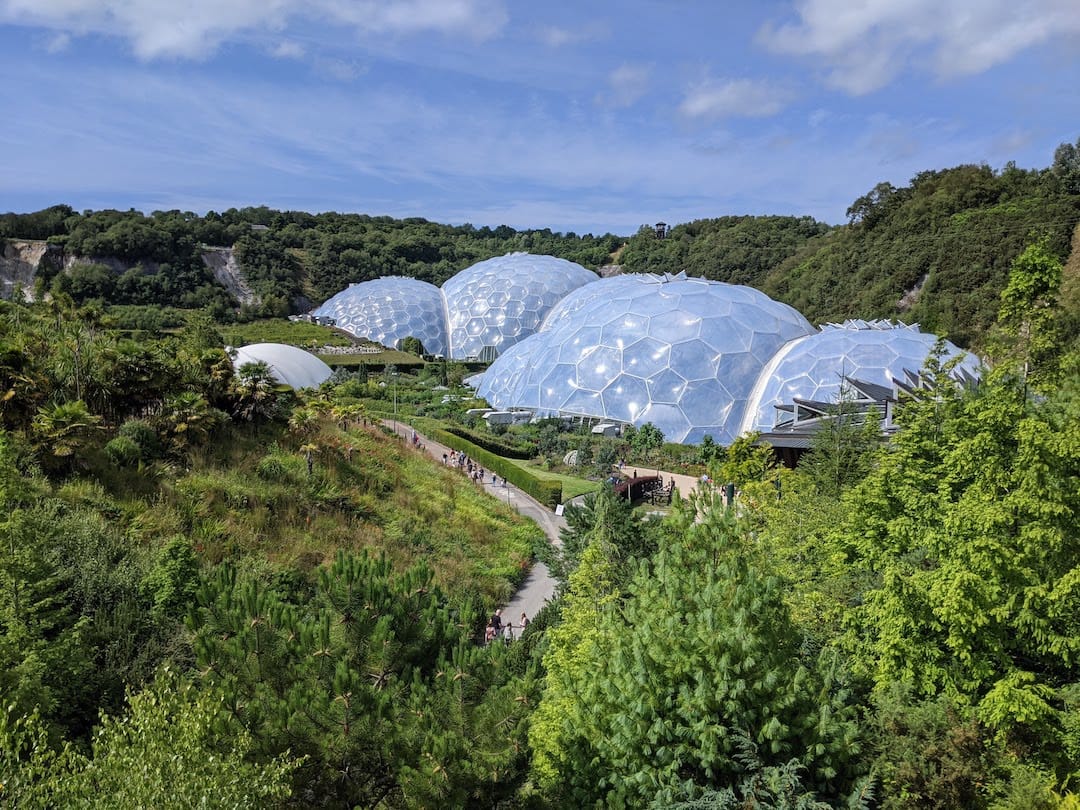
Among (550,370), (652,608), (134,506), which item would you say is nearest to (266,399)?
(134,506)

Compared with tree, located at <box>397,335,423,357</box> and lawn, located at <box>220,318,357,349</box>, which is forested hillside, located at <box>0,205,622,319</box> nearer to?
lawn, located at <box>220,318,357,349</box>

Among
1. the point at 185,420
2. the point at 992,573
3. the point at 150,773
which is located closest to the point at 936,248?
the point at 992,573

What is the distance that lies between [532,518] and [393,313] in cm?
4175

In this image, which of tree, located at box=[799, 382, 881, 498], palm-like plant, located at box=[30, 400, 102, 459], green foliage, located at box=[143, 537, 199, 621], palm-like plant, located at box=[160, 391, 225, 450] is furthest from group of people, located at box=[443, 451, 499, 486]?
green foliage, located at box=[143, 537, 199, 621]

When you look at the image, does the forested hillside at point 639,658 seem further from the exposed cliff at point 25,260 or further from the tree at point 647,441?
the exposed cliff at point 25,260

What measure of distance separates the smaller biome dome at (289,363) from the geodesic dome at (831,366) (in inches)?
845

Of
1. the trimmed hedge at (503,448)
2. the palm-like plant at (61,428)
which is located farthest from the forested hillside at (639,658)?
the trimmed hedge at (503,448)

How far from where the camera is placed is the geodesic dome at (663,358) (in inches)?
1260

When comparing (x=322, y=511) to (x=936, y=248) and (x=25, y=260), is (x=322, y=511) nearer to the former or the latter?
(x=936, y=248)

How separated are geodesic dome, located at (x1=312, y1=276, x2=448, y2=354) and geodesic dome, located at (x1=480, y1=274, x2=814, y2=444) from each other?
22.0 m

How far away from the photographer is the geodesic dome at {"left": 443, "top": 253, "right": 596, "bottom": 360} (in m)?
57.9

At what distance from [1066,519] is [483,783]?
22.9 ft

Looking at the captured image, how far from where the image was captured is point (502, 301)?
2330 inches

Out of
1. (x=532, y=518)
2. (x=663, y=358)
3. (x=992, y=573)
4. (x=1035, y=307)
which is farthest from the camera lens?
(x=663, y=358)
